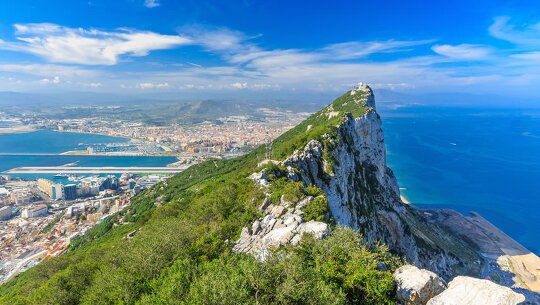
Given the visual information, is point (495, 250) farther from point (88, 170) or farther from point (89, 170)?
point (88, 170)

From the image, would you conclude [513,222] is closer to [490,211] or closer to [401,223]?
[490,211]

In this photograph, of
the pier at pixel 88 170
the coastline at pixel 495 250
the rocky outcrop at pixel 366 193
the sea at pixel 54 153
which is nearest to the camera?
the rocky outcrop at pixel 366 193

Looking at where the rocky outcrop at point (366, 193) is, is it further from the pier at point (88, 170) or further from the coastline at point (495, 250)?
the pier at point (88, 170)

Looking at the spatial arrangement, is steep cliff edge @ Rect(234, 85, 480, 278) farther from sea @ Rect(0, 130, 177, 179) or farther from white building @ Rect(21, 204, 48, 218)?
sea @ Rect(0, 130, 177, 179)

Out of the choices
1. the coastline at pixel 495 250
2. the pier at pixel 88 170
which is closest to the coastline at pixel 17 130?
the pier at pixel 88 170

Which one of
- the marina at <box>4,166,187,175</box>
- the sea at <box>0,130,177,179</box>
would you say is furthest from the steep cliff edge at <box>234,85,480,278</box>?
the sea at <box>0,130,177,179</box>

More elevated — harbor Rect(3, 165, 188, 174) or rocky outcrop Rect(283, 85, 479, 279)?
rocky outcrop Rect(283, 85, 479, 279)
